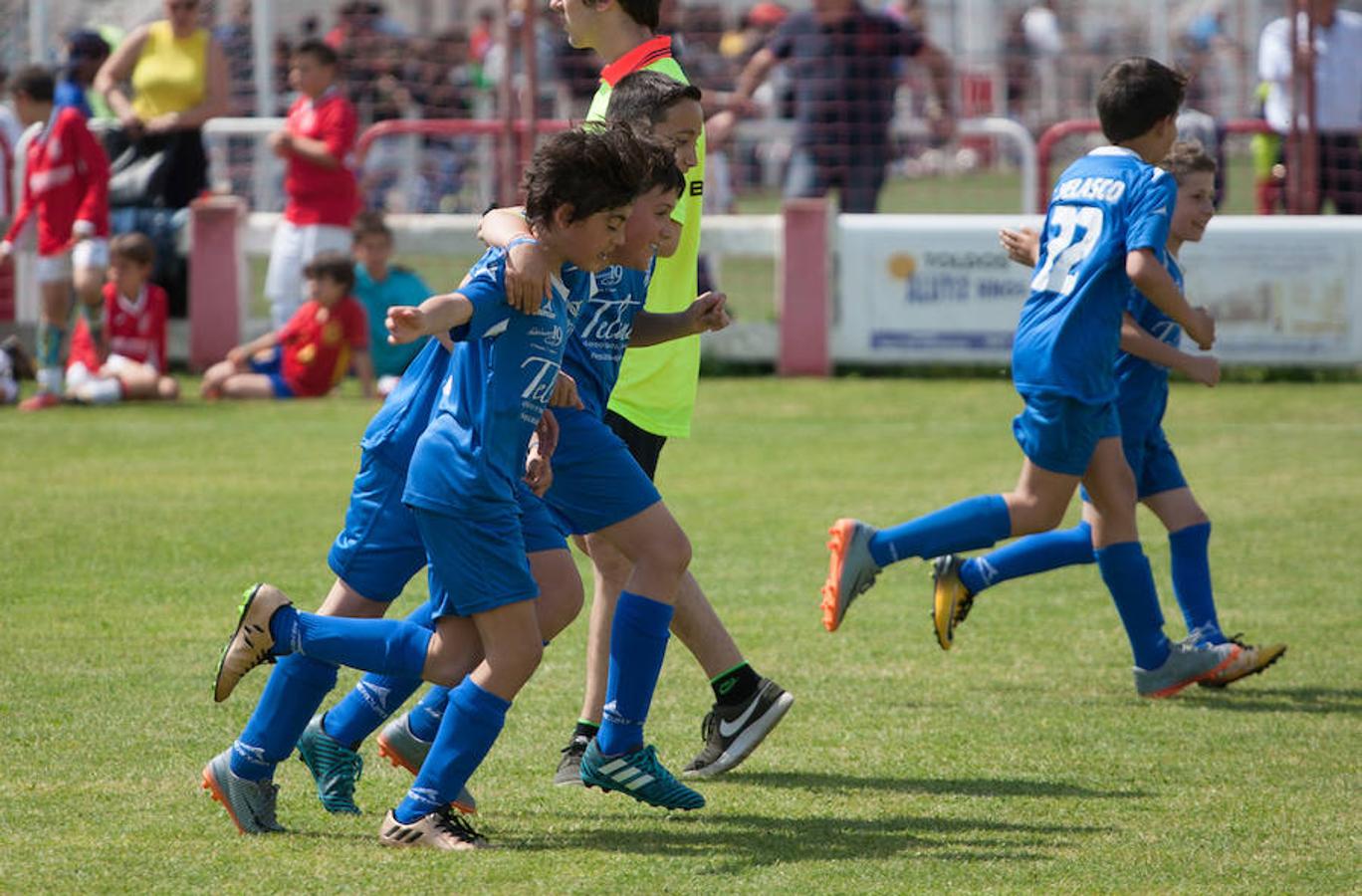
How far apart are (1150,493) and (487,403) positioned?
9.16ft

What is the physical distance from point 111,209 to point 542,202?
10.1m

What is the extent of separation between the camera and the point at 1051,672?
19.6 ft

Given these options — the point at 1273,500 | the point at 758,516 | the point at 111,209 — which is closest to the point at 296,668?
the point at 758,516

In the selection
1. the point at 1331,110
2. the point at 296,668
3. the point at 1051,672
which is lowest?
the point at 1051,672

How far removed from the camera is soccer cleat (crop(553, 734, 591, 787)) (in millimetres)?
4773

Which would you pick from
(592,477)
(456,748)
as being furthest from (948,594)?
(456,748)

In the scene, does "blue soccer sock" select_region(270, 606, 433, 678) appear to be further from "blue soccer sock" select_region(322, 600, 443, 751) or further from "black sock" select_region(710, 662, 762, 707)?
"black sock" select_region(710, 662, 762, 707)

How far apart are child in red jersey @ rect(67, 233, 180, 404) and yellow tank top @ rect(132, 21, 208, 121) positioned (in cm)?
186

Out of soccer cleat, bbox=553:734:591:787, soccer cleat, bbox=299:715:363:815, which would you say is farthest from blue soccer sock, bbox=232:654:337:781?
soccer cleat, bbox=553:734:591:787

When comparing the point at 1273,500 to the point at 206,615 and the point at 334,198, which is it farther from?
the point at 334,198

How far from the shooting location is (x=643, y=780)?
449 centimetres

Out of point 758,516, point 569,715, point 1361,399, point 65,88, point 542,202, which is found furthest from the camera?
point 65,88

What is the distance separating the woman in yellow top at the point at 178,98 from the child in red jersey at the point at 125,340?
4.89 ft

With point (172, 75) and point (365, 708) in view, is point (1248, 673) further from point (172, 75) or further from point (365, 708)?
point (172, 75)
